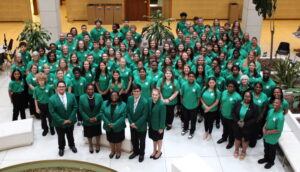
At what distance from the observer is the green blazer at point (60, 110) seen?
568 cm

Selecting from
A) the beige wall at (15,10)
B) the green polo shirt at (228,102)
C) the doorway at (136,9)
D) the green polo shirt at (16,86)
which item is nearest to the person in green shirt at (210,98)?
the green polo shirt at (228,102)

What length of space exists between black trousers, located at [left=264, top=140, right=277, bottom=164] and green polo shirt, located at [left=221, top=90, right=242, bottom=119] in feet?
2.69

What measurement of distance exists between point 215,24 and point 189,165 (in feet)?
23.1

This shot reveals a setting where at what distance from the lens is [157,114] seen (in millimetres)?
5496

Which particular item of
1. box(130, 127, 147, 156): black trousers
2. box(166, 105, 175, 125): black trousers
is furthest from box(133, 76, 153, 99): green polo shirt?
box(130, 127, 147, 156): black trousers

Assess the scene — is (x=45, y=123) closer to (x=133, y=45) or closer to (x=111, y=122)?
(x=111, y=122)

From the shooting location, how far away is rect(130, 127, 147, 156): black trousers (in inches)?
227

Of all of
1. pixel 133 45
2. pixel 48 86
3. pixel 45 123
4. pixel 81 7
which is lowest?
pixel 45 123

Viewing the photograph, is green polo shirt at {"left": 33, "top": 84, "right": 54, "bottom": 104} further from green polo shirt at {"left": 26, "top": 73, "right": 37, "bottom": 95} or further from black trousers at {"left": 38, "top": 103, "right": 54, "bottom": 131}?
green polo shirt at {"left": 26, "top": 73, "right": 37, "bottom": 95}

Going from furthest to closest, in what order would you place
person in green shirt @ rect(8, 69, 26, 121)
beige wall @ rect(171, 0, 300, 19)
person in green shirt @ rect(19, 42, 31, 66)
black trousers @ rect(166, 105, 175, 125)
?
1. beige wall @ rect(171, 0, 300, 19)
2. person in green shirt @ rect(19, 42, 31, 66)
3. black trousers @ rect(166, 105, 175, 125)
4. person in green shirt @ rect(8, 69, 26, 121)

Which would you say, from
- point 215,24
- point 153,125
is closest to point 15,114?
point 153,125

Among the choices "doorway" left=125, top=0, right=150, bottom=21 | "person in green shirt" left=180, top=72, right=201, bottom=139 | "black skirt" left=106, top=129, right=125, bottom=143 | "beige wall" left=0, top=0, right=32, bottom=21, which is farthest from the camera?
"doorway" left=125, top=0, right=150, bottom=21

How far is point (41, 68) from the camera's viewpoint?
756cm

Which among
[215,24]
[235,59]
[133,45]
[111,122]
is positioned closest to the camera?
[111,122]
